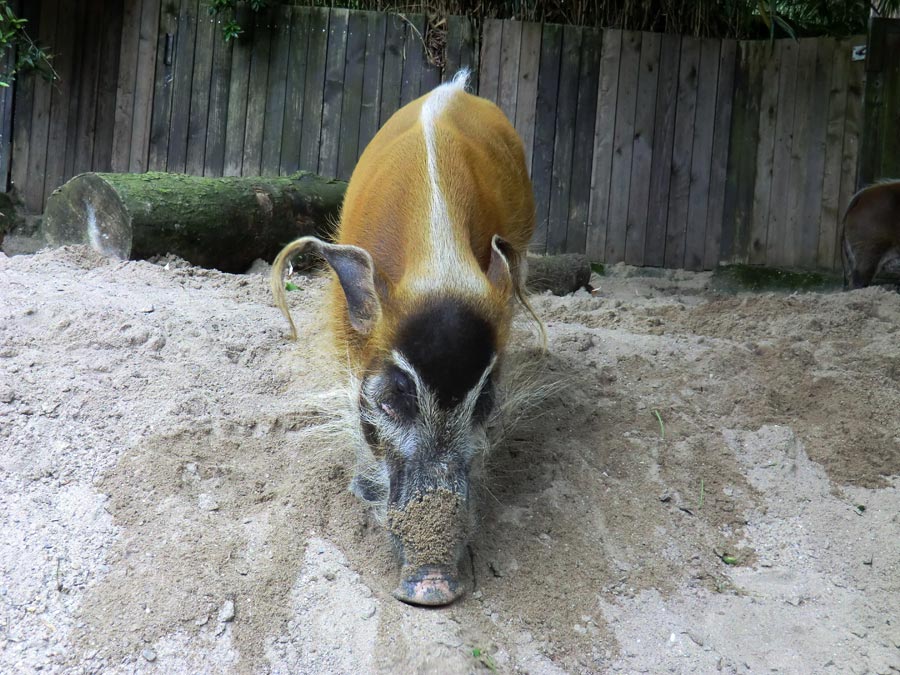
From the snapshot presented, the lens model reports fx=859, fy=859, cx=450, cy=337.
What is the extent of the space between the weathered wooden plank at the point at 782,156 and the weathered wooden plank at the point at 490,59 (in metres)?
2.25

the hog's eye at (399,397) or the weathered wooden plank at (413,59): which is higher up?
the weathered wooden plank at (413,59)

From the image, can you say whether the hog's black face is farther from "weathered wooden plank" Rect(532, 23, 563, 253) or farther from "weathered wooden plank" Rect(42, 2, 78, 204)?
"weathered wooden plank" Rect(42, 2, 78, 204)

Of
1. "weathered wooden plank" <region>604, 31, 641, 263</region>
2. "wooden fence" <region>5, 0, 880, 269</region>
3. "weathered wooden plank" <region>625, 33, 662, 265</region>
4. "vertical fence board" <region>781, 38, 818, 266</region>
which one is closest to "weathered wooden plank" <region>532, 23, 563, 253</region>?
"wooden fence" <region>5, 0, 880, 269</region>

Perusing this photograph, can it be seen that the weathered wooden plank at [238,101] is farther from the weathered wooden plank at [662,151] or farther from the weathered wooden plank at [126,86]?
the weathered wooden plank at [662,151]

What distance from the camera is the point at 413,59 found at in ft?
23.2

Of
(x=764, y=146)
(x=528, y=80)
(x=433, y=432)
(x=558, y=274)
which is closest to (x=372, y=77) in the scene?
(x=528, y=80)

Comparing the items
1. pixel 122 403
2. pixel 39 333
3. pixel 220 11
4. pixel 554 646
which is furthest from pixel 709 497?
pixel 220 11

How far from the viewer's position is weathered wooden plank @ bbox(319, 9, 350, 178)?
7.00m

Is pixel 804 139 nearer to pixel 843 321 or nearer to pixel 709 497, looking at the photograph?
pixel 843 321

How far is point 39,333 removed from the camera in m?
3.59

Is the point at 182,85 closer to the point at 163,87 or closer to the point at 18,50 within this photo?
the point at 163,87

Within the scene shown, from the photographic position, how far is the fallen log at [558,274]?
577 cm

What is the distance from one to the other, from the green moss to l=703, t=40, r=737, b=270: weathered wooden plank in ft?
0.74

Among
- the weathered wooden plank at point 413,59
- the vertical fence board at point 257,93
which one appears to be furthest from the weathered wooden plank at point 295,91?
the weathered wooden plank at point 413,59
